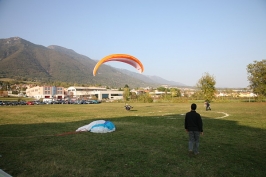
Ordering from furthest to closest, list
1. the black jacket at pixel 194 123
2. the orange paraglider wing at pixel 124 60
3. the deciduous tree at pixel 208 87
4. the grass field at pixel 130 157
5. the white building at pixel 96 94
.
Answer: the white building at pixel 96 94
the deciduous tree at pixel 208 87
the orange paraglider wing at pixel 124 60
the black jacket at pixel 194 123
the grass field at pixel 130 157

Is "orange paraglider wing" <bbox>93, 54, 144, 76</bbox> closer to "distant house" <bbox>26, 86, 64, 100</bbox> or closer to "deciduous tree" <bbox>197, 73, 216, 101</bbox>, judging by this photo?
"deciduous tree" <bbox>197, 73, 216, 101</bbox>

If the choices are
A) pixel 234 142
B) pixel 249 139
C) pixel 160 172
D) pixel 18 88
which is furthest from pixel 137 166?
pixel 18 88

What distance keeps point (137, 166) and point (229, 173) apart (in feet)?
8.75

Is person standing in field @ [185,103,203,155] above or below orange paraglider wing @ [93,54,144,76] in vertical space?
below

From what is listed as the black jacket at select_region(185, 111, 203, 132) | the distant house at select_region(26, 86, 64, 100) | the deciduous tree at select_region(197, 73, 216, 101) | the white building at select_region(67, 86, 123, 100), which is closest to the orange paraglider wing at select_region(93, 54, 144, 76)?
the black jacket at select_region(185, 111, 203, 132)

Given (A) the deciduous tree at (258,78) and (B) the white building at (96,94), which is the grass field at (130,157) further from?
(B) the white building at (96,94)

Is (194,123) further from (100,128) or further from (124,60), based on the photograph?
(124,60)

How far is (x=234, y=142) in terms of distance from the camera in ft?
31.9

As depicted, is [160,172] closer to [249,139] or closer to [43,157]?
[43,157]

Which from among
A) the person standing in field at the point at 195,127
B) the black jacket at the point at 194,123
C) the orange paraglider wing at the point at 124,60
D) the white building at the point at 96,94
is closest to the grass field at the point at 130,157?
the person standing in field at the point at 195,127

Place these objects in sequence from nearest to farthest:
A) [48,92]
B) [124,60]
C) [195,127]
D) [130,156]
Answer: [130,156] → [195,127] → [124,60] → [48,92]

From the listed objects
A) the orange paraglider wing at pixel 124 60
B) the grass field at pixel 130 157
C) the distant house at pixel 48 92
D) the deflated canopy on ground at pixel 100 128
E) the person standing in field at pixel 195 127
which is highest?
the orange paraglider wing at pixel 124 60

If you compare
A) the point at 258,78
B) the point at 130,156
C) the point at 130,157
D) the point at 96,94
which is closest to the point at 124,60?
the point at 130,156

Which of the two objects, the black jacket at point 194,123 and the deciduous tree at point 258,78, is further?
the deciduous tree at point 258,78
